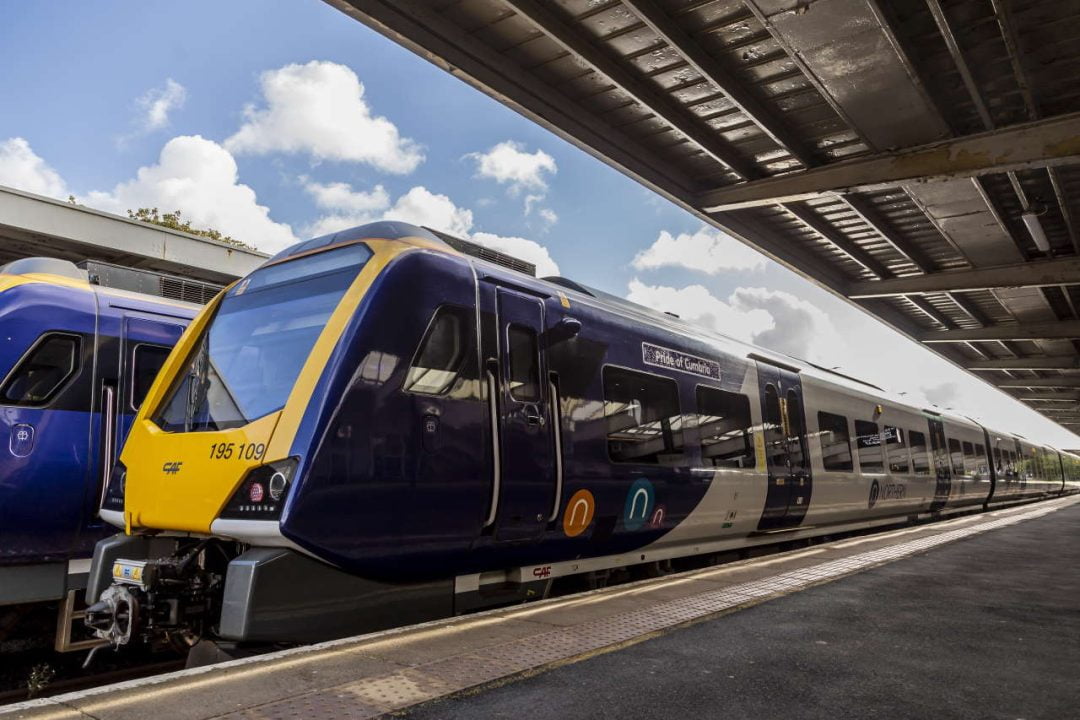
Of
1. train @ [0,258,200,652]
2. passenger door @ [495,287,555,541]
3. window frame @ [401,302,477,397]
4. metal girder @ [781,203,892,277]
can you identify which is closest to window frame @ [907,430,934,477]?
metal girder @ [781,203,892,277]

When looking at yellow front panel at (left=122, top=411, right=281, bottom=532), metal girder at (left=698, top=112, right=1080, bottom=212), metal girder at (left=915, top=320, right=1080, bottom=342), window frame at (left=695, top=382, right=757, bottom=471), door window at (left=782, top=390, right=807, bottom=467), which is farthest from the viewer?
metal girder at (left=915, top=320, right=1080, bottom=342)

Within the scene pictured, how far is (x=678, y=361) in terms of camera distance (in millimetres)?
7406

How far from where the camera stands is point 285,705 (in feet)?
9.70

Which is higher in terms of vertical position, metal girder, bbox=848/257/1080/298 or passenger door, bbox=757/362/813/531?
metal girder, bbox=848/257/1080/298

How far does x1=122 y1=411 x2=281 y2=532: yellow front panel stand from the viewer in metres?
4.20

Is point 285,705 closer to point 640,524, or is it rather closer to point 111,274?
point 640,524

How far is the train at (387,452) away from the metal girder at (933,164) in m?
5.64

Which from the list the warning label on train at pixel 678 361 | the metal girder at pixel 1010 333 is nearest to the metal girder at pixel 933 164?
the warning label on train at pixel 678 361

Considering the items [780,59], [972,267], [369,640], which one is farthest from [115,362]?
[972,267]

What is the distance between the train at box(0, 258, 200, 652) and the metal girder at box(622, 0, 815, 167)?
18.9 ft

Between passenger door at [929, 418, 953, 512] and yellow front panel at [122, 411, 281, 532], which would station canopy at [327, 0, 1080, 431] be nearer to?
passenger door at [929, 418, 953, 512]

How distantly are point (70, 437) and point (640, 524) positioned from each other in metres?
4.66

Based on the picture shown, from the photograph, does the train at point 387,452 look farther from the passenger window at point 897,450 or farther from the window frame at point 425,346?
the passenger window at point 897,450

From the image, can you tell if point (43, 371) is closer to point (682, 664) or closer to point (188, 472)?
point (188, 472)
